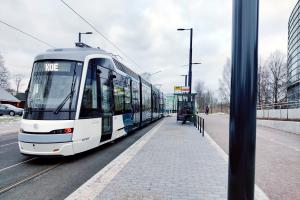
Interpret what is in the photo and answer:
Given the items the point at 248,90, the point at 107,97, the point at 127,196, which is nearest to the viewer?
the point at 248,90

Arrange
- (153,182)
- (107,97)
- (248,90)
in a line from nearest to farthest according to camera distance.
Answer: (248,90) → (153,182) → (107,97)

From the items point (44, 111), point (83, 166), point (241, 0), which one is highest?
point (241, 0)

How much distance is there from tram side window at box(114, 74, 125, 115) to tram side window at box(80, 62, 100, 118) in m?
2.07

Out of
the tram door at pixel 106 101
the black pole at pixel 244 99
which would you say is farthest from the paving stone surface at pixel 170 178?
the black pole at pixel 244 99

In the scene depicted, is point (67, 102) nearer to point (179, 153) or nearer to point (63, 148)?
point (63, 148)

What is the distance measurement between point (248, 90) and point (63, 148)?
6.38 metres

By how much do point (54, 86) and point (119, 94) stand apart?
403 centimetres

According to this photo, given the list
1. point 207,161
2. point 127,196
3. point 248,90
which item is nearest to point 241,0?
point 248,90

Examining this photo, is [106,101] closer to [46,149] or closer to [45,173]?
[46,149]

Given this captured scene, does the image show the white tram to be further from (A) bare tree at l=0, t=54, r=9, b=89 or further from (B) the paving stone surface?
(A) bare tree at l=0, t=54, r=9, b=89

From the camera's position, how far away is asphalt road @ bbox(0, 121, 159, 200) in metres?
5.49

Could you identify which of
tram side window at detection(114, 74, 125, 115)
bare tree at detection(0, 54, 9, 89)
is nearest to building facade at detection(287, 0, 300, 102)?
tram side window at detection(114, 74, 125, 115)

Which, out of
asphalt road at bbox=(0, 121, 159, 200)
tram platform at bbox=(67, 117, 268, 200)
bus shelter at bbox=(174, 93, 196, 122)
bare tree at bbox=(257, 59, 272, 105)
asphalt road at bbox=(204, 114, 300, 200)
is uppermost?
bare tree at bbox=(257, 59, 272, 105)

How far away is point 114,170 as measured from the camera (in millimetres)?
6691
